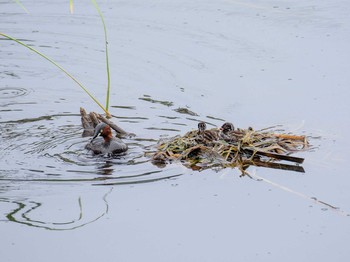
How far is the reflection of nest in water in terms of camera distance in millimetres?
8594

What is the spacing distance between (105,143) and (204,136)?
1.05 m

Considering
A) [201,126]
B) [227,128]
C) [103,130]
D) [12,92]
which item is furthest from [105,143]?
[12,92]

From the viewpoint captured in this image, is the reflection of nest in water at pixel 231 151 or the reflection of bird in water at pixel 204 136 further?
the reflection of bird in water at pixel 204 136

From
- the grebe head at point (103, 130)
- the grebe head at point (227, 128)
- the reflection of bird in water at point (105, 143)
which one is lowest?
the reflection of bird in water at point (105, 143)

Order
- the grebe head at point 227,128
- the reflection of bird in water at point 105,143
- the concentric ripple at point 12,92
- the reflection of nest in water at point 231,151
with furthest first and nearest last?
the concentric ripple at point 12,92
the grebe head at point 227,128
the reflection of bird in water at point 105,143
the reflection of nest in water at point 231,151

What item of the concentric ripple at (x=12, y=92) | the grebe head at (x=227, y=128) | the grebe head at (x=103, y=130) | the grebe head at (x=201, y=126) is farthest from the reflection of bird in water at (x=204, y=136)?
the concentric ripple at (x=12, y=92)

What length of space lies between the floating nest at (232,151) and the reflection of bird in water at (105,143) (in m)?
0.37

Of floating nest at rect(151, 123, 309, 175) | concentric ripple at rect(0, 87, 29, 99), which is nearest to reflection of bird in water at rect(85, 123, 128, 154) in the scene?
floating nest at rect(151, 123, 309, 175)

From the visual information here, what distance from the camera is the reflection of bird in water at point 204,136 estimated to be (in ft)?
28.8

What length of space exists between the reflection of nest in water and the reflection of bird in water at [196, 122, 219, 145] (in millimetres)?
11

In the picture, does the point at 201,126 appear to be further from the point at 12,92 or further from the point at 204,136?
the point at 12,92

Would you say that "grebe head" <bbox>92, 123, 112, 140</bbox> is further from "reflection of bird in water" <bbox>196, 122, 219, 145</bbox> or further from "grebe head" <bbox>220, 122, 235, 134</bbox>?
"grebe head" <bbox>220, 122, 235, 134</bbox>

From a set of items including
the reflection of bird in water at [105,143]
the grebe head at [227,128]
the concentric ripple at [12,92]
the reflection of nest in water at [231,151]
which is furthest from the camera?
the concentric ripple at [12,92]

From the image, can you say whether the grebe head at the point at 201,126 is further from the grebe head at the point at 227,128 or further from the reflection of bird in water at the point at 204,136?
the grebe head at the point at 227,128
